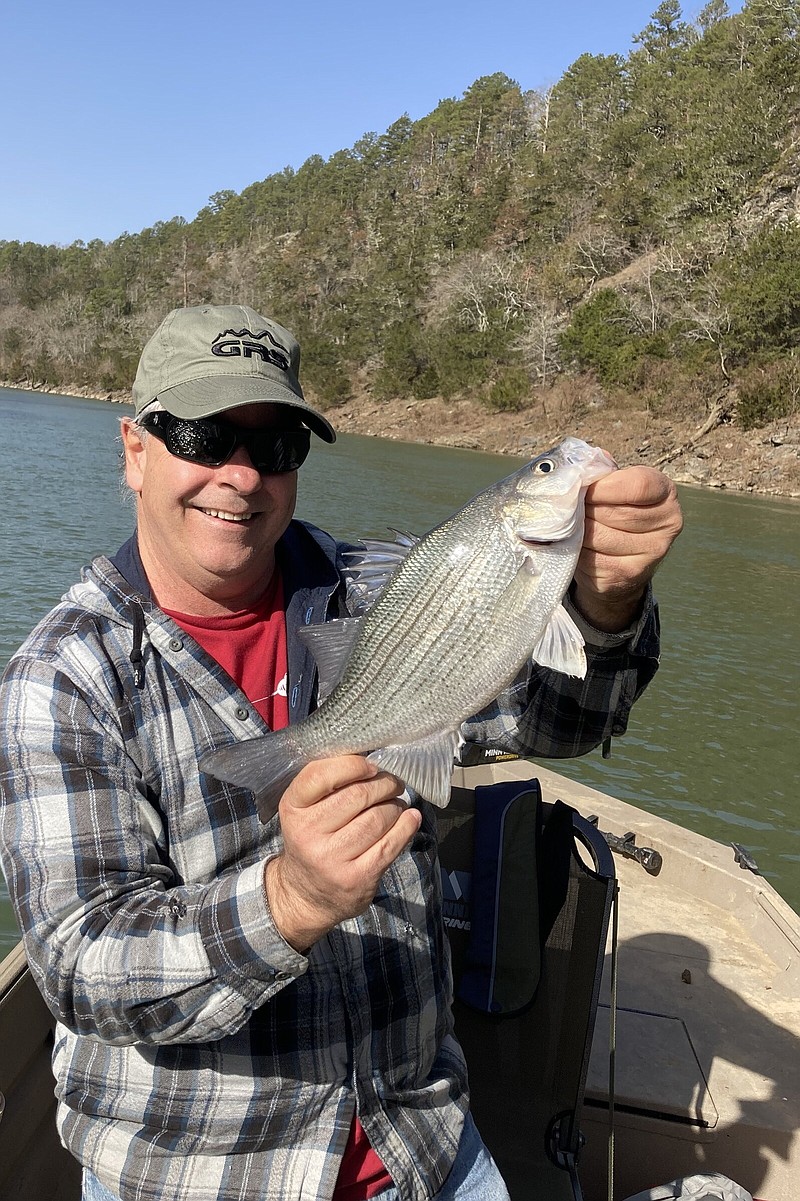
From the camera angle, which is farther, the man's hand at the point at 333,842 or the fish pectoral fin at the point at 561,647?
the fish pectoral fin at the point at 561,647

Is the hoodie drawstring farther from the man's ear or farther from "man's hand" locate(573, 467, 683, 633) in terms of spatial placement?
"man's hand" locate(573, 467, 683, 633)

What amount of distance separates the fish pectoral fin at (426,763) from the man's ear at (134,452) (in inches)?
48.7

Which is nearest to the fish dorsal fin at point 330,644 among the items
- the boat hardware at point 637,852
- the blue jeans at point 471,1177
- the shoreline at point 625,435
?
the blue jeans at point 471,1177

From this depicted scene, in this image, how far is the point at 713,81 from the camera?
67.4 meters

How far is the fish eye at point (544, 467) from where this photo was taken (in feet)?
7.78

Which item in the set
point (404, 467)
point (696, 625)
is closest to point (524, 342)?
point (404, 467)

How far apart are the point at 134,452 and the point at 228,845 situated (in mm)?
1282

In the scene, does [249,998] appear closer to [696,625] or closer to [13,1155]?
[13,1155]

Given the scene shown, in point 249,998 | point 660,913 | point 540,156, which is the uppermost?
point 540,156

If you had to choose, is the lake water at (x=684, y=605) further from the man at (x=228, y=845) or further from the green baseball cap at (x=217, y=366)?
the man at (x=228, y=845)

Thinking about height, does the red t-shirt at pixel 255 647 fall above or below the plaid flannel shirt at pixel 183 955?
above

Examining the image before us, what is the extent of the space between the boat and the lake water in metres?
2.18

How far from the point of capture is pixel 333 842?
1906 millimetres

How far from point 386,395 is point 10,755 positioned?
6654cm
